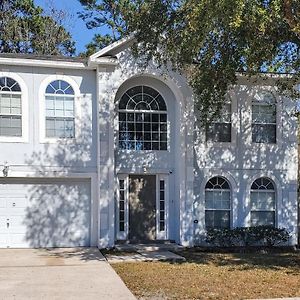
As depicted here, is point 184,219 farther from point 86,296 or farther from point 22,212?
point 86,296

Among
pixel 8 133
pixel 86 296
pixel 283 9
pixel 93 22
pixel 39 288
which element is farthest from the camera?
pixel 93 22

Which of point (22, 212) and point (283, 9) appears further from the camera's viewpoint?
point (22, 212)

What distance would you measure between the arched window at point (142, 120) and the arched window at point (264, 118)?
10.3 ft

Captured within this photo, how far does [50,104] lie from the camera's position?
16078mm

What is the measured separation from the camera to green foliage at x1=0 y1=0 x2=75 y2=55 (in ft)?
92.0

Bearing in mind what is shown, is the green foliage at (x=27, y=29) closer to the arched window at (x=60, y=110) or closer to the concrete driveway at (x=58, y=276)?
the arched window at (x=60, y=110)

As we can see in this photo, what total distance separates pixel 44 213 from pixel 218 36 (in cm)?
768

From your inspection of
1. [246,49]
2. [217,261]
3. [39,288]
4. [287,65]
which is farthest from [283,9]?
[39,288]

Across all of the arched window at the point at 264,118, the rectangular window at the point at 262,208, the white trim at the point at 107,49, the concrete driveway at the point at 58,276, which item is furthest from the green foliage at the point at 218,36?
the concrete driveway at the point at 58,276

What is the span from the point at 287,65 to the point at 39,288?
835 cm

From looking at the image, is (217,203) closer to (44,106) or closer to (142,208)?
(142,208)

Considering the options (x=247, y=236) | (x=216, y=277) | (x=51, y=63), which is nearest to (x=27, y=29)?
(x=51, y=63)

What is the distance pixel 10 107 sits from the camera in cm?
1581

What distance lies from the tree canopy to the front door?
3400 millimetres
